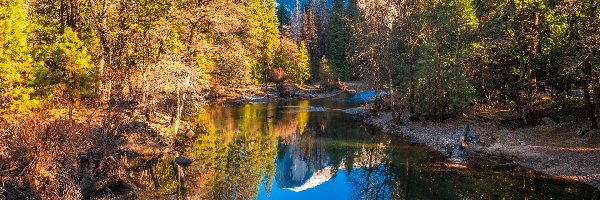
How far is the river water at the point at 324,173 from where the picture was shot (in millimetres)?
15727

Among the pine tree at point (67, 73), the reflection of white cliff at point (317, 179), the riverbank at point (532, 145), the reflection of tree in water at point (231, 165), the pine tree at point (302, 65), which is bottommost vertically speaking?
the reflection of white cliff at point (317, 179)

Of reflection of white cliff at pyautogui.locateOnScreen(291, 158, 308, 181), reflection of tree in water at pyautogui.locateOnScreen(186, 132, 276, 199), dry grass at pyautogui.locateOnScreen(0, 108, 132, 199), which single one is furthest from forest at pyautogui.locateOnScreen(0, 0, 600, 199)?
reflection of white cliff at pyautogui.locateOnScreen(291, 158, 308, 181)

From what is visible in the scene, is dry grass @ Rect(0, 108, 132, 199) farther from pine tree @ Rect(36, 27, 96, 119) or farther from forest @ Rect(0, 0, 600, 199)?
pine tree @ Rect(36, 27, 96, 119)

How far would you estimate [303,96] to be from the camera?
61.3m

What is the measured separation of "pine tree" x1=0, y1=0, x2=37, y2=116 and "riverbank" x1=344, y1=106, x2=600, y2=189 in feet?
67.4

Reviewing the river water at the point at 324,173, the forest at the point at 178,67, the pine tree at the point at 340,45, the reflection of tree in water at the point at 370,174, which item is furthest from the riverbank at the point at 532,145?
the pine tree at the point at 340,45

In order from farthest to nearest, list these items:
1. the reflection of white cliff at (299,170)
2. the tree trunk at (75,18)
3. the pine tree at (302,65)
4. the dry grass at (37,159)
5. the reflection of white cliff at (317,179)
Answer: the pine tree at (302,65) < the tree trunk at (75,18) < the reflection of white cliff at (299,170) < the reflection of white cliff at (317,179) < the dry grass at (37,159)

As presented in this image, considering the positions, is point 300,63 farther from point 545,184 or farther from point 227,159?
point 545,184

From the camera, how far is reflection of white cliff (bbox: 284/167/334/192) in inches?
737

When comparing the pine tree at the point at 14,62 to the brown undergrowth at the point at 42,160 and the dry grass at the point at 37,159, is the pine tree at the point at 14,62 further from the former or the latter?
the dry grass at the point at 37,159

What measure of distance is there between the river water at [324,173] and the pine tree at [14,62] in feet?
18.5

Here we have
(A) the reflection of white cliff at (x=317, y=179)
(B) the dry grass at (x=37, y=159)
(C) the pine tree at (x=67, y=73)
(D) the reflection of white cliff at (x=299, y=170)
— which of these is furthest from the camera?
(D) the reflection of white cliff at (x=299, y=170)

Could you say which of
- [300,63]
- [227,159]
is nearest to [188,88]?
[227,159]

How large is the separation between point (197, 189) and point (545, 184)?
1352 cm
